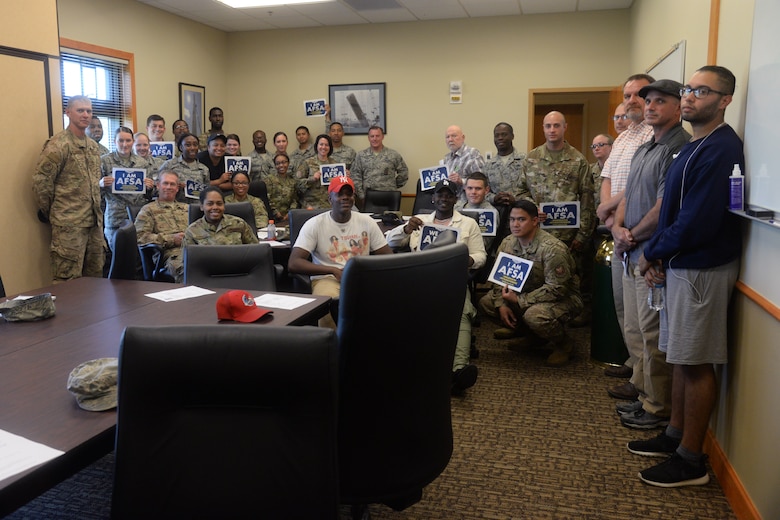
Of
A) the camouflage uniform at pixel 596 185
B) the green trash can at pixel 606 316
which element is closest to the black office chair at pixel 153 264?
the green trash can at pixel 606 316

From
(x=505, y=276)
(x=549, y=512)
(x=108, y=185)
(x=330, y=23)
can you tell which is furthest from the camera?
(x=330, y=23)

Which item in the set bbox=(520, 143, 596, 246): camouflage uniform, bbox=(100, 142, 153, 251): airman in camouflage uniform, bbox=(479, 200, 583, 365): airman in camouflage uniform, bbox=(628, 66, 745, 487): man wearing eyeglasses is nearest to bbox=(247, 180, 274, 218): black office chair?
bbox=(100, 142, 153, 251): airman in camouflage uniform

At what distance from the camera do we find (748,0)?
237 centimetres

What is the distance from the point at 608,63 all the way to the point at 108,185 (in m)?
5.48

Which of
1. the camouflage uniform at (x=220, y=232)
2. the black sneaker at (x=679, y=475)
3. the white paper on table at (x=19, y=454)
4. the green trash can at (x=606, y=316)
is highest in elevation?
the camouflage uniform at (x=220, y=232)

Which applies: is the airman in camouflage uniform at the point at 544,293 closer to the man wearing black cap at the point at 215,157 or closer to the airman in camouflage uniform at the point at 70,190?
the airman in camouflage uniform at the point at 70,190

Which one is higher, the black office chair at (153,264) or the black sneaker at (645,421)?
the black office chair at (153,264)

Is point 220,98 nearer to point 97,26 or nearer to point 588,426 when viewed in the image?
point 97,26

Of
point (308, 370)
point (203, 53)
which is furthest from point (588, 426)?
point (203, 53)

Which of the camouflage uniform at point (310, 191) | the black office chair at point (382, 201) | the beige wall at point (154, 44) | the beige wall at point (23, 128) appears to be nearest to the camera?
the beige wall at point (23, 128)

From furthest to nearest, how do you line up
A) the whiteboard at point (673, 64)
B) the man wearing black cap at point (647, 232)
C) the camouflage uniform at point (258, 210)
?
1. the camouflage uniform at point (258, 210)
2. the whiteboard at point (673, 64)
3. the man wearing black cap at point (647, 232)

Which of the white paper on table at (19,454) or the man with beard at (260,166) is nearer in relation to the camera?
the white paper on table at (19,454)

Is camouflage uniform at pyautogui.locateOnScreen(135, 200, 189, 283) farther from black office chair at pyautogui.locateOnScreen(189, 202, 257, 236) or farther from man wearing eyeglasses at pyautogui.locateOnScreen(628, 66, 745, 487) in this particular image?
man wearing eyeglasses at pyautogui.locateOnScreen(628, 66, 745, 487)

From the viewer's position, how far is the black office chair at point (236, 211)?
14.8 feet
